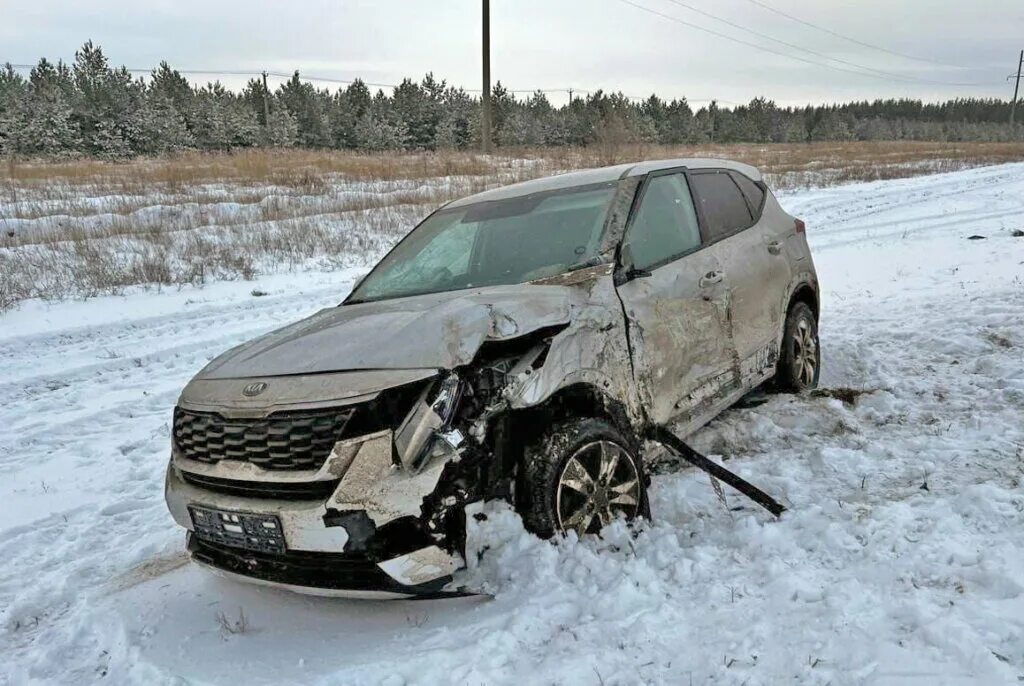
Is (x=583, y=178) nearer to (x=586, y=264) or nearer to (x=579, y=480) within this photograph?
(x=586, y=264)

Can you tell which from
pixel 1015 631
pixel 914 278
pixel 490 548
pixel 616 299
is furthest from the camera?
pixel 914 278

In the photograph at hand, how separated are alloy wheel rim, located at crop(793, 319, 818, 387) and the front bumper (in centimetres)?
335

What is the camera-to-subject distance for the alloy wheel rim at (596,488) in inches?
110

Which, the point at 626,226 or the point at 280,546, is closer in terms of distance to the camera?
the point at 280,546

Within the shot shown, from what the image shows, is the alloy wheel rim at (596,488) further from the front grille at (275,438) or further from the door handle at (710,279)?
the door handle at (710,279)

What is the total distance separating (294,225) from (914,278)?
10.8 meters

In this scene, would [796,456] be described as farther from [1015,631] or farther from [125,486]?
[125,486]

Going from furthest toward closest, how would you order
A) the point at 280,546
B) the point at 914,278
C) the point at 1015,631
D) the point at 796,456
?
the point at 914,278
the point at 796,456
the point at 280,546
the point at 1015,631

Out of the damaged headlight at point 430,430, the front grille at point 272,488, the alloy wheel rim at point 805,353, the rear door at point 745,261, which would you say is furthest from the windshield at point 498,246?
the alloy wheel rim at point 805,353

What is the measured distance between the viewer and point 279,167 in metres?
23.7

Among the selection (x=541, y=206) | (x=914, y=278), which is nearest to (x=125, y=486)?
(x=541, y=206)

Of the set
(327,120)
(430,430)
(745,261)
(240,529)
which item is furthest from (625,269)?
(327,120)

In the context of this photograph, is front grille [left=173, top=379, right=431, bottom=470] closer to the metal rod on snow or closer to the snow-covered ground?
the snow-covered ground

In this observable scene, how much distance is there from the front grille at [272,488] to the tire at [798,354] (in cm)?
346
